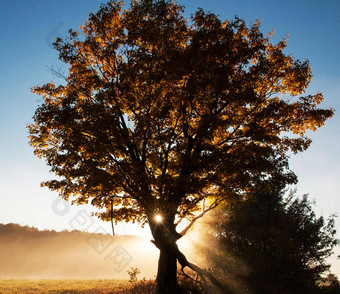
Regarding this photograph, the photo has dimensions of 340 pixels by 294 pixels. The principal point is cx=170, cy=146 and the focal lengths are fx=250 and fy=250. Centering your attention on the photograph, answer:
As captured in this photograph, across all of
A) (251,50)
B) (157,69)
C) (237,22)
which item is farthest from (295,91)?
Answer: (157,69)

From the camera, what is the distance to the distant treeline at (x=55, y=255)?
36188 mm

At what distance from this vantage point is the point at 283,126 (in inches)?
507

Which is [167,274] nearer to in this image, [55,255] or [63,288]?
[63,288]

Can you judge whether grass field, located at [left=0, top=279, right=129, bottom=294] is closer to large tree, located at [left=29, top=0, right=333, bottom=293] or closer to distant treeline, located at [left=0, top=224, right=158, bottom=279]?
large tree, located at [left=29, top=0, right=333, bottom=293]

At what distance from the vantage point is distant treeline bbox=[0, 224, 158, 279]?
119ft

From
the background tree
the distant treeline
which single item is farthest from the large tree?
the distant treeline

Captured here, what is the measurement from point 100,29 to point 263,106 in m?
9.65

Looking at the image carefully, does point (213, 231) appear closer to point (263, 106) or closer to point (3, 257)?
point (263, 106)

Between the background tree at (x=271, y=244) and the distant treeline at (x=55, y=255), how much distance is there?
2098 centimetres

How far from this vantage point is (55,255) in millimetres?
37719

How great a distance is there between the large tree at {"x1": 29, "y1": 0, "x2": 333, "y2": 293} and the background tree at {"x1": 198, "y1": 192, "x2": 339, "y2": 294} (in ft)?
13.2

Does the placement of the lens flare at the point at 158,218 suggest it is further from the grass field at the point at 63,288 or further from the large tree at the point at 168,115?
the grass field at the point at 63,288

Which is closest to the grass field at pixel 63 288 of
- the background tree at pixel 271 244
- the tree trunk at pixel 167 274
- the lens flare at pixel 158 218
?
the tree trunk at pixel 167 274

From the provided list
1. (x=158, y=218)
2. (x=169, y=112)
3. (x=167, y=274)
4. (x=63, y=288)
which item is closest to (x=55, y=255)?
(x=63, y=288)
